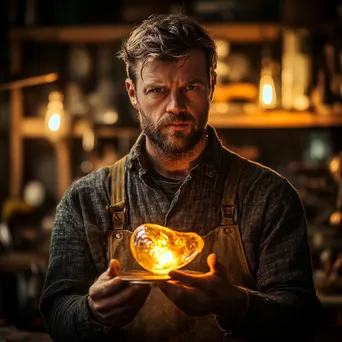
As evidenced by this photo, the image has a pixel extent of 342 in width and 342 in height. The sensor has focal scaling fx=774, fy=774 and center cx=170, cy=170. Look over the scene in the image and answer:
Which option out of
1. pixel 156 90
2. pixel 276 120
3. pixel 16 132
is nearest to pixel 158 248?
pixel 156 90

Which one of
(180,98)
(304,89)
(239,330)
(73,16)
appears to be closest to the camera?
(239,330)

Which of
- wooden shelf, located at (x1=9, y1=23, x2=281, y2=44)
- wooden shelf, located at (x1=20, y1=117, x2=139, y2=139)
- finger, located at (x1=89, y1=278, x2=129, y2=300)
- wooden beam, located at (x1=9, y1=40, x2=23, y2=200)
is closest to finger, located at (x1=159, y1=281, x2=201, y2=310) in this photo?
finger, located at (x1=89, y1=278, x2=129, y2=300)

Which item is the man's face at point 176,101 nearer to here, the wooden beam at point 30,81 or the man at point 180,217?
the man at point 180,217

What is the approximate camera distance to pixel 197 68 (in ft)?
8.25

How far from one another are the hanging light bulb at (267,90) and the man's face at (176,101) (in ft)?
8.30

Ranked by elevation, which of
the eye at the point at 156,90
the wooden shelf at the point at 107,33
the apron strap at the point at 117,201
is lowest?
the apron strap at the point at 117,201

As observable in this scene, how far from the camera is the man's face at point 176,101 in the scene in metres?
2.48

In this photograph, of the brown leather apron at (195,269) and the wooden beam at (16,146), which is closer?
the brown leather apron at (195,269)

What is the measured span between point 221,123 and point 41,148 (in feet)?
5.11

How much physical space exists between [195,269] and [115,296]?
454mm

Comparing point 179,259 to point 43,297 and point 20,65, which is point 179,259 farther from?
point 20,65

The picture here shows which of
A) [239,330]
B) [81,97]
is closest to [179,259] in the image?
[239,330]

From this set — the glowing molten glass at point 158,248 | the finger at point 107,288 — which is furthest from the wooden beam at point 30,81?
the finger at point 107,288

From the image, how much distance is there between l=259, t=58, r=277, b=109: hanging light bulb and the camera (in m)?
5.04
